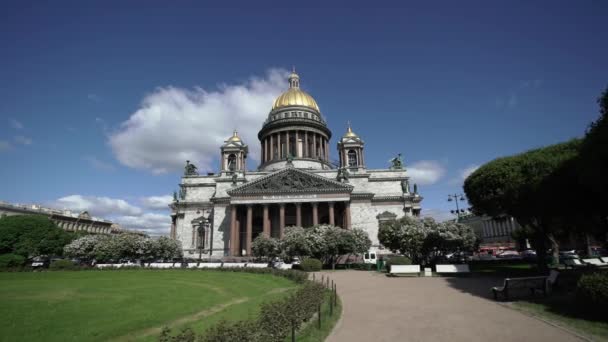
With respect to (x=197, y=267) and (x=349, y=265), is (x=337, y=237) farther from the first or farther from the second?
(x=197, y=267)

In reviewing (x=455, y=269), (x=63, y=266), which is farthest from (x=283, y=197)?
(x=455, y=269)

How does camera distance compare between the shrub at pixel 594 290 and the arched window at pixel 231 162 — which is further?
the arched window at pixel 231 162

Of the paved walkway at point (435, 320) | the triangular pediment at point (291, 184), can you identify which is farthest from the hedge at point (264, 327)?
the triangular pediment at point (291, 184)

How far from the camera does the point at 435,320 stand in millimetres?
10758

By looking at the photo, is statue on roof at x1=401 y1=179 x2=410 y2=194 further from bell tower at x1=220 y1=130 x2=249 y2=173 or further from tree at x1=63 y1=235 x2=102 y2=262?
Answer: tree at x1=63 y1=235 x2=102 y2=262

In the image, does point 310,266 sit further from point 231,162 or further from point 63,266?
point 231,162

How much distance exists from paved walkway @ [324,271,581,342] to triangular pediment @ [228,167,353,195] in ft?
107

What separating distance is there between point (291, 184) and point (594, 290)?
4159 cm

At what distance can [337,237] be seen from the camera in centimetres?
3647

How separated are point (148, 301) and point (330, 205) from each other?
3551cm

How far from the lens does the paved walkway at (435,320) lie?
8.96 meters

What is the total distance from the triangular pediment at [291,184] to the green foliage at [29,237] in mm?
35000

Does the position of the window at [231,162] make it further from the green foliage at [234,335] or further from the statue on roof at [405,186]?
the green foliage at [234,335]

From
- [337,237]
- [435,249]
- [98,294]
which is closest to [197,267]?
[337,237]
